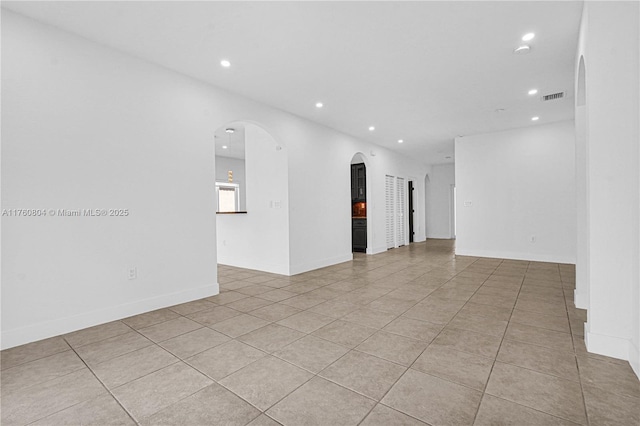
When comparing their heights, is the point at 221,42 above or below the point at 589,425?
above

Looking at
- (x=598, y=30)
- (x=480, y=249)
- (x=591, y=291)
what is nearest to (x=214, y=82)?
(x=598, y=30)

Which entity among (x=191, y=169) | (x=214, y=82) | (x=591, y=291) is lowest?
(x=591, y=291)

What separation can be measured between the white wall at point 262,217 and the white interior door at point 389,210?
4035mm

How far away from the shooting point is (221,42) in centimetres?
316

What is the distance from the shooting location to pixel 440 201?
38.6ft

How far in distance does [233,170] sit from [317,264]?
597 cm

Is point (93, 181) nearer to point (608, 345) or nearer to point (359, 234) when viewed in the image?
point (608, 345)

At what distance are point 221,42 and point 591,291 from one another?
406 cm

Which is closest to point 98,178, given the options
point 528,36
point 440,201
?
point 528,36

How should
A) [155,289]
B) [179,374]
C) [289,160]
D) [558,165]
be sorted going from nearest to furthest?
[179,374] → [155,289] → [289,160] → [558,165]

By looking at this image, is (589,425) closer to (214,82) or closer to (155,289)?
(155,289)

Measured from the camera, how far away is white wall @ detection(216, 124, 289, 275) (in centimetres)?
543

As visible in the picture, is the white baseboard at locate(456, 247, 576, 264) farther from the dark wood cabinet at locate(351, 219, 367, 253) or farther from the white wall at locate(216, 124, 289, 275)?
the white wall at locate(216, 124, 289, 275)

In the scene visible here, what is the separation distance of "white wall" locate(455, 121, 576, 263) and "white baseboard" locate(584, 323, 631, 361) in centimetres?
506
